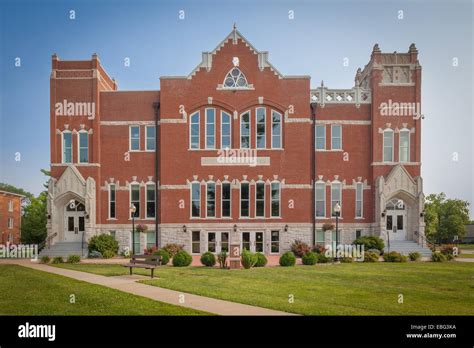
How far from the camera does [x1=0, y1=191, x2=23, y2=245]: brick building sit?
147 ft

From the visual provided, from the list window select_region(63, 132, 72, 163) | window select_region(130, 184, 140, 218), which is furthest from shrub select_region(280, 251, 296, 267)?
window select_region(63, 132, 72, 163)

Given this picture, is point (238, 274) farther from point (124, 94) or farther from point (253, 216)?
point (124, 94)

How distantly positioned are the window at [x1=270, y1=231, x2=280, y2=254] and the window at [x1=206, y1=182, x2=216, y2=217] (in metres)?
4.67

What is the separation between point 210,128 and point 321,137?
8407mm

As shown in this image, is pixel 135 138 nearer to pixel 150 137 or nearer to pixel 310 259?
pixel 150 137

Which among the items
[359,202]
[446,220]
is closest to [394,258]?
[359,202]

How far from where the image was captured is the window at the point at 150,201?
97.0 feet

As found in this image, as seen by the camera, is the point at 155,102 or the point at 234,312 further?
the point at 155,102

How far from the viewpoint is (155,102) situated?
2986 centimetres

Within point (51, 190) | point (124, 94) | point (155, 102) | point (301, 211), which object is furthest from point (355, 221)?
point (51, 190)

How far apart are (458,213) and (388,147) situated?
93.6 ft

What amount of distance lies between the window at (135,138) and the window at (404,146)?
19760 millimetres

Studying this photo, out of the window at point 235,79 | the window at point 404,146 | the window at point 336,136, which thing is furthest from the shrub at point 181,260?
the window at point 404,146

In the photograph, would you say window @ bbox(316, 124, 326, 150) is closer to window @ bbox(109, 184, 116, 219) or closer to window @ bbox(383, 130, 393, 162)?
window @ bbox(383, 130, 393, 162)
